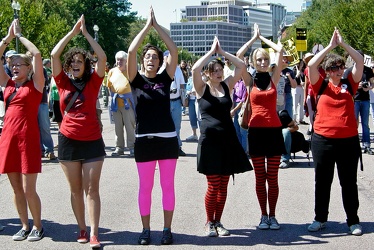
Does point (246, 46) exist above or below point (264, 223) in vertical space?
above

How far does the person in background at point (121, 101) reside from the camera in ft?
40.0

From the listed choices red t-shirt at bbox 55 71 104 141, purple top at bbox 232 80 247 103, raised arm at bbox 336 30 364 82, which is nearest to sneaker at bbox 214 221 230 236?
red t-shirt at bbox 55 71 104 141

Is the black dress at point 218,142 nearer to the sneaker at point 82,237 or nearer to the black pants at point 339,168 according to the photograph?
the black pants at point 339,168

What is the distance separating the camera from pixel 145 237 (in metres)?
6.31

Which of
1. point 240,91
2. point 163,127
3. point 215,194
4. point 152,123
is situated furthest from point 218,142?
point 240,91

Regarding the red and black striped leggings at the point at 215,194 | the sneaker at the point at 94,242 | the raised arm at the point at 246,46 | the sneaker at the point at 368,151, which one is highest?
the raised arm at the point at 246,46

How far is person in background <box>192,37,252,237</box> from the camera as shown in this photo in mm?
6500

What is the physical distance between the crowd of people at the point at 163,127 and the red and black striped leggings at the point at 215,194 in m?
0.01

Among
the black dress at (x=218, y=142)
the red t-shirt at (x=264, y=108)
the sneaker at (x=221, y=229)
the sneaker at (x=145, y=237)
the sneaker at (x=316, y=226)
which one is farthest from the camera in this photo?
the red t-shirt at (x=264, y=108)

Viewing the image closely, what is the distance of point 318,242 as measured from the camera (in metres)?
6.33

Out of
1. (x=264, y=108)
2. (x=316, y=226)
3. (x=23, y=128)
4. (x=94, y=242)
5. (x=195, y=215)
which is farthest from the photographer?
(x=195, y=215)

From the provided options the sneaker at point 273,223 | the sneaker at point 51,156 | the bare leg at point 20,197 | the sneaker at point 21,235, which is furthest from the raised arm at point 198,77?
the sneaker at point 51,156

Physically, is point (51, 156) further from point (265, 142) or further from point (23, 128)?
point (265, 142)

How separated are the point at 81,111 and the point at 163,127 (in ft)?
2.77
